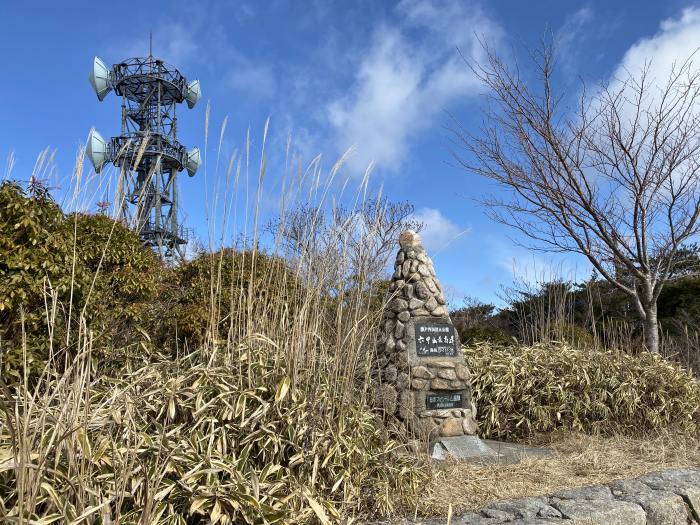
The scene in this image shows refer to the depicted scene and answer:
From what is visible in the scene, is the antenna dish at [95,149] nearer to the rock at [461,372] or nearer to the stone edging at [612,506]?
the stone edging at [612,506]

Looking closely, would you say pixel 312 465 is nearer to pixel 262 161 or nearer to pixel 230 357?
pixel 230 357

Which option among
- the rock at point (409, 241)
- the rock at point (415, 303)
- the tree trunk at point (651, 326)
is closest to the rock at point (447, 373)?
the rock at point (415, 303)

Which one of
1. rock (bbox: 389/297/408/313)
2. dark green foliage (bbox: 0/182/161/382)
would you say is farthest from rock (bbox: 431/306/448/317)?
dark green foliage (bbox: 0/182/161/382)

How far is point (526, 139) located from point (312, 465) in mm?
5693

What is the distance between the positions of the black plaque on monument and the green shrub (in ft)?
3.42

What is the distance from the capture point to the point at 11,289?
3129mm

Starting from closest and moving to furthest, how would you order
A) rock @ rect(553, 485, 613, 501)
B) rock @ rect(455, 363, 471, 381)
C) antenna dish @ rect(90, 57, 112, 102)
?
rock @ rect(553, 485, 613, 501) < rock @ rect(455, 363, 471, 381) < antenna dish @ rect(90, 57, 112, 102)

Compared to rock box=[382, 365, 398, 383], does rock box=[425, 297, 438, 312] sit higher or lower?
higher

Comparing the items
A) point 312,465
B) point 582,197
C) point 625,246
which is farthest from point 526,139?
point 312,465

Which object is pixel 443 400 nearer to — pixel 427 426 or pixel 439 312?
pixel 427 426

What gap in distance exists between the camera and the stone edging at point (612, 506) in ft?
8.48

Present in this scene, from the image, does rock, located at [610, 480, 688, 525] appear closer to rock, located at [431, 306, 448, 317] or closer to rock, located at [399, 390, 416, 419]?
rock, located at [399, 390, 416, 419]

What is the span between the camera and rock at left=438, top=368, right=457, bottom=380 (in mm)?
4227

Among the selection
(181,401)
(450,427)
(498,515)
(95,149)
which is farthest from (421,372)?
(95,149)
